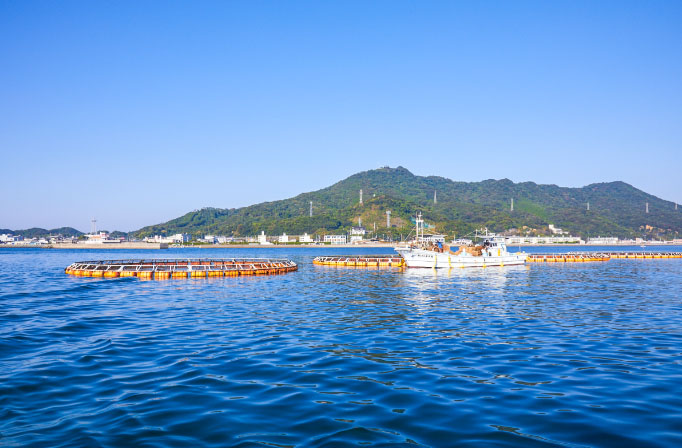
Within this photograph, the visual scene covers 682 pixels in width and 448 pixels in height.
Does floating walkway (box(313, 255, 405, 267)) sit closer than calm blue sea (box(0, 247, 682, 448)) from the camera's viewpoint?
No

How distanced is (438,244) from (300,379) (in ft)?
248

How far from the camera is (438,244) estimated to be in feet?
288

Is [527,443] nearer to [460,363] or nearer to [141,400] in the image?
[460,363]

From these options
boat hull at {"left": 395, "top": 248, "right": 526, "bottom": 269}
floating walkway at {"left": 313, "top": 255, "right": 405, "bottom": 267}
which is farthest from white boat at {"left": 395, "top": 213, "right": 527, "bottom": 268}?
floating walkway at {"left": 313, "top": 255, "right": 405, "bottom": 267}

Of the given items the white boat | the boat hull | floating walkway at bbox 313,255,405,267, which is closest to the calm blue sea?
the boat hull

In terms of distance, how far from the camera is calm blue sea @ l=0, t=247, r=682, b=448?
34.8ft

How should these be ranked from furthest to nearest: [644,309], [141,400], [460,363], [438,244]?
1. [438,244]
2. [644,309]
3. [460,363]
4. [141,400]

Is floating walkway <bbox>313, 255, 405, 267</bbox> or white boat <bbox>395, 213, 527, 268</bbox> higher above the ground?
white boat <bbox>395, 213, 527, 268</bbox>

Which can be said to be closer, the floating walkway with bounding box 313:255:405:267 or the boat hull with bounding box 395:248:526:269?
the boat hull with bounding box 395:248:526:269

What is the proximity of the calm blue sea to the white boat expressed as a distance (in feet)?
149

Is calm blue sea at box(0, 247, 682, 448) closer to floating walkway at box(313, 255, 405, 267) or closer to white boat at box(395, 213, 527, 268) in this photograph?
white boat at box(395, 213, 527, 268)

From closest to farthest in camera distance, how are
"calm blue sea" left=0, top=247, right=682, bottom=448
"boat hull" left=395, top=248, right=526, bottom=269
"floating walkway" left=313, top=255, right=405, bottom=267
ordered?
"calm blue sea" left=0, top=247, right=682, bottom=448, "boat hull" left=395, top=248, right=526, bottom=269, "floating walkway" left=313, top=255, right=405, bottom=267

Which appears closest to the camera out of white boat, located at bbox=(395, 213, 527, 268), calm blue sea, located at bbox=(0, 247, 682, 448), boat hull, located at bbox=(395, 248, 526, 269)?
calm blue sea, located at bbox=(0, 247, 682, 448)

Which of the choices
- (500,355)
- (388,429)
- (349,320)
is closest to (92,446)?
(388,429)
